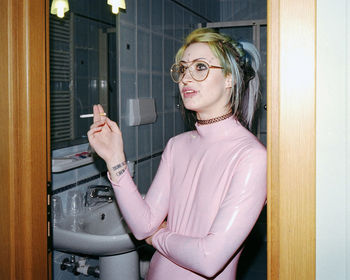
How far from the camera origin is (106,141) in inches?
53.0

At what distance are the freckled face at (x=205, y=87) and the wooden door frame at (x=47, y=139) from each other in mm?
440

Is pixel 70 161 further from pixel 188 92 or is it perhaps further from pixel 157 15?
pixel 157 15

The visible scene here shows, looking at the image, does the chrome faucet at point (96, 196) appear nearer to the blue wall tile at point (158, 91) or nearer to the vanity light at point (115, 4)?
the blue wall tile at point (158, 91)

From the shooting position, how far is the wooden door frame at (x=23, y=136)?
1.19 m

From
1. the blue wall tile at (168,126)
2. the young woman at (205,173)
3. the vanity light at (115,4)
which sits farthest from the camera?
the blue wall tile at (168,126)

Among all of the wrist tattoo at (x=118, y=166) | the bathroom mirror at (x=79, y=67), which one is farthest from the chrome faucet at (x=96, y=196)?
the wrist tattoo at (x=118, y=166)

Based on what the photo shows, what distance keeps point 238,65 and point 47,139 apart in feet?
2.18

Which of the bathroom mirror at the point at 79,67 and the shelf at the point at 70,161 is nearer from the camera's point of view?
the shelf at the point at 70,161

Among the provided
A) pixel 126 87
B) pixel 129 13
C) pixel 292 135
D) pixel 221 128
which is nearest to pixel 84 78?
pixel 126 87

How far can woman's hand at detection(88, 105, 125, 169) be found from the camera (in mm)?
1312

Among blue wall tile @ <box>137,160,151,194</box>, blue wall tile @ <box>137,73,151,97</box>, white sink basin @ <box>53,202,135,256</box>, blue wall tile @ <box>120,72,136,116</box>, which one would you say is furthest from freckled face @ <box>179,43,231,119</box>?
blue wall tile @ <box>137,160,151,194</box>

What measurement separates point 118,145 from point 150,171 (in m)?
1.56

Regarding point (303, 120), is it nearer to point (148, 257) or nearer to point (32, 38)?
point (32, 38)

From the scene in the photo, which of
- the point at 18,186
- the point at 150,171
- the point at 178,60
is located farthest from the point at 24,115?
the point at 150,171
